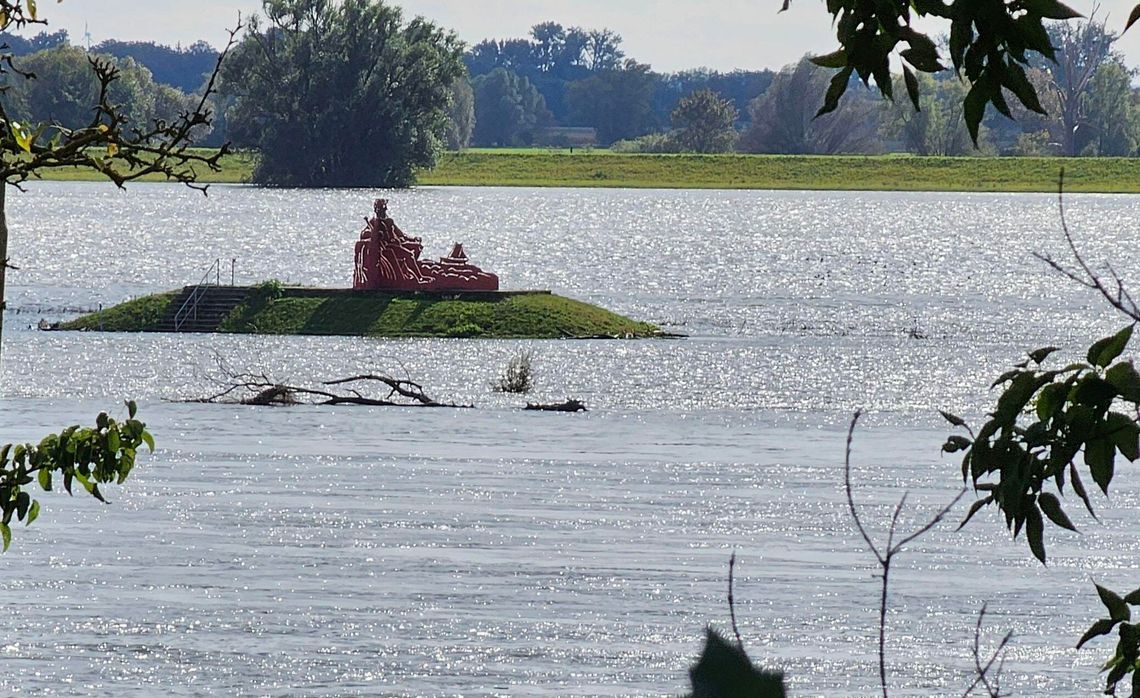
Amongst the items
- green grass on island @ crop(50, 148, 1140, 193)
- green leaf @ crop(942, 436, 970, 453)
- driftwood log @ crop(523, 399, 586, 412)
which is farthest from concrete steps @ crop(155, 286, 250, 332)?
green grass on island @ crop(50, 148, 1140, 193)

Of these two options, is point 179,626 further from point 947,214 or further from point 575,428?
point 947,214

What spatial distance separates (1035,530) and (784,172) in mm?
158286

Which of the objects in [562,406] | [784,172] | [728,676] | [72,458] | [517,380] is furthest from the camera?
[784,172]

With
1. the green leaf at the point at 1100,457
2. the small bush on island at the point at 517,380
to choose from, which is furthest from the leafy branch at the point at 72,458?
the small bush on island at the point at 517,380

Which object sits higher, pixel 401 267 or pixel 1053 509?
pixel 1053 509

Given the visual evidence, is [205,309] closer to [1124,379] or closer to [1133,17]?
[1124,379]

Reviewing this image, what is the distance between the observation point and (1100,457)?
3982 mm

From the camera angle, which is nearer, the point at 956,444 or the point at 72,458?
the point at 956,444

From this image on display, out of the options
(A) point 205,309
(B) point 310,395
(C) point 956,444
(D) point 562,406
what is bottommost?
(B) point 310,395

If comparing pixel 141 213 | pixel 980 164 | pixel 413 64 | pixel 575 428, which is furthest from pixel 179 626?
pixel 980 164

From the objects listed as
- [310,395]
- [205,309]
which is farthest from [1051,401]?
[205,309]

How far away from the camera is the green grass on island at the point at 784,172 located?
154250 millimetres

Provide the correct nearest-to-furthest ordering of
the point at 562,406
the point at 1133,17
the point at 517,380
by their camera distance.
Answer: the point at 1133,17, the point at 562,406, the point at 517,380

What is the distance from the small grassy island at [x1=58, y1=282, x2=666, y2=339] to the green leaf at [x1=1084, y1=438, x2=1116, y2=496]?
37428 mm
